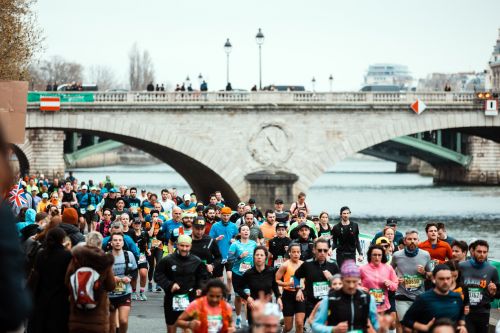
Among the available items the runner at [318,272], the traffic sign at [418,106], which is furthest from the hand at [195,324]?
the traffic sign at [418,106]

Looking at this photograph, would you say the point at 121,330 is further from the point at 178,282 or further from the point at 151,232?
the point at 151,232

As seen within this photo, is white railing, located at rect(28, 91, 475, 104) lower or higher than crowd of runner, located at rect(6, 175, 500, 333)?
higher

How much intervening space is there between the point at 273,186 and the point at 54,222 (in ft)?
97.4

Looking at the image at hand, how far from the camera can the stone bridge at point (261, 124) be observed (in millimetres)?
39562

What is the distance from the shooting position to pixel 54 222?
10.8 metres

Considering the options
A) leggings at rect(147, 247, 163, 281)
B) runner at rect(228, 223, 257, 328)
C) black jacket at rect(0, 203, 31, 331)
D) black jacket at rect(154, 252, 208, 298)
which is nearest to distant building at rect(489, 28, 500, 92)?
leggings at rect(147, 247, 163, 281)

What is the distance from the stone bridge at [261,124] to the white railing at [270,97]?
0.13 ft

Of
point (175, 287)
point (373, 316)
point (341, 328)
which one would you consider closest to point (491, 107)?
point (175, 287)

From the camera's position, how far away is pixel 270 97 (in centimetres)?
4025

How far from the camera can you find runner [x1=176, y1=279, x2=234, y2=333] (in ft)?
28.6

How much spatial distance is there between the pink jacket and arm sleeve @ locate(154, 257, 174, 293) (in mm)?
2103

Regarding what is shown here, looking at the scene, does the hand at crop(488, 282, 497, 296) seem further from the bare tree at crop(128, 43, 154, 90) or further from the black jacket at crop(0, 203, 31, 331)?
the bare tree at crop(128, 43, 154, 90)

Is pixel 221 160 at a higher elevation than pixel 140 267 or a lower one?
higher

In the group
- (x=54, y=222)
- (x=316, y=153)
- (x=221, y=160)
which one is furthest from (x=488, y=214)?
(x=54, y=222)
